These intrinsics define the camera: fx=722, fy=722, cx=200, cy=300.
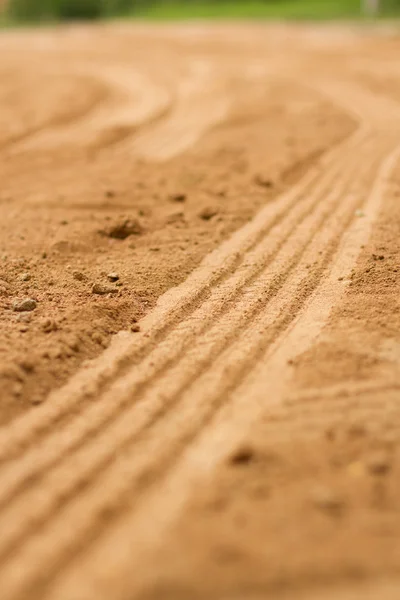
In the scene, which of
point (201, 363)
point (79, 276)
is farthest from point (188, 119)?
point (201, 363)

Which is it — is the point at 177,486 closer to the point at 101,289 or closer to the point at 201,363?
the point at 201,363

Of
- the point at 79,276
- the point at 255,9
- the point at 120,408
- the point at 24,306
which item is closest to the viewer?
the point at 120,408

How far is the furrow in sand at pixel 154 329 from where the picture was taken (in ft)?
11.4

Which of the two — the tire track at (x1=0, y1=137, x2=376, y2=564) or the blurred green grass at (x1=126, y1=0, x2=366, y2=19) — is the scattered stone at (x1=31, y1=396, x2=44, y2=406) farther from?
the blurred green grass at (x1=126, y1=0, x2=366, y2=19)

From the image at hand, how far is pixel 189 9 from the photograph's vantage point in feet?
86.9

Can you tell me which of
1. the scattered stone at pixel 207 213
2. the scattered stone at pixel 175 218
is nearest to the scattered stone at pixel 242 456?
the scattered stone at pixel 175 218

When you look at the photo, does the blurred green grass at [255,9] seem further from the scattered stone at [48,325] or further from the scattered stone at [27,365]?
the scattered stone at [27,365]

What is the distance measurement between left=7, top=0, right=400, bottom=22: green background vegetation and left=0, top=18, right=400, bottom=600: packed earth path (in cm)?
1435

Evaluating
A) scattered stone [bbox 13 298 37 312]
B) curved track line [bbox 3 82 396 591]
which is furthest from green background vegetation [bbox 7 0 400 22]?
scattered stone [bbox 13 298 37 312]

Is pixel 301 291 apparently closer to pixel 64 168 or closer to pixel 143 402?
pixel 143 402

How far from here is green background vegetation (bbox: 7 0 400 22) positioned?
Result: 22025 millimetres

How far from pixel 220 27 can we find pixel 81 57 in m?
5.77

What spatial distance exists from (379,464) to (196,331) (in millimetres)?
1579

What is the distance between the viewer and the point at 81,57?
1642 cm
